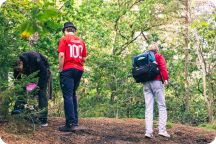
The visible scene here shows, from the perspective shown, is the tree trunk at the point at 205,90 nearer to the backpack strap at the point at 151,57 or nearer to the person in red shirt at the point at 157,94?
the person in red shirt at the point at 157,94

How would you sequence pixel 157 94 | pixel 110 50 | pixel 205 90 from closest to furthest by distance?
pixel 157 94 < pixel 205 90 < pixel 110 50

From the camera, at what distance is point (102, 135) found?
25.8 feet

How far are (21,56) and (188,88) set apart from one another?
9317 mm

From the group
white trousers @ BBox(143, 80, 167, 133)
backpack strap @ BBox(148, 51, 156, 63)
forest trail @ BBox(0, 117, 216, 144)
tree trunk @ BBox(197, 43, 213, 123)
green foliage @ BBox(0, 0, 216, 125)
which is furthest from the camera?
tree trunk @ BBox(197, 43, 213, 123)

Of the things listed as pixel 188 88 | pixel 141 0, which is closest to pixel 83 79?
pixel 188 88

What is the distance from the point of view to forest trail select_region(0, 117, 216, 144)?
699cm

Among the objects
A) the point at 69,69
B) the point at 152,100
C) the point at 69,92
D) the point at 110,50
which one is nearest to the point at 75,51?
the point at 69,69

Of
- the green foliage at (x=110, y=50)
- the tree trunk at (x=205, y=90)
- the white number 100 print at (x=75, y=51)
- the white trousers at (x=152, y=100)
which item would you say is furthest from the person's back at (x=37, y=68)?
the tree trunk at (x=205, y=90)

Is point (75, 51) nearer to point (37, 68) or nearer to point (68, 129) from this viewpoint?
point (37, 68)

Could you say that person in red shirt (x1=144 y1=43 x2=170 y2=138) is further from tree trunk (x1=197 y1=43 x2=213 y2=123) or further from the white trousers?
tree trunk (x1=197 y1=43 x2=213 y2=123)

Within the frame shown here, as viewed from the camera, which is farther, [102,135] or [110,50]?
[110,50]

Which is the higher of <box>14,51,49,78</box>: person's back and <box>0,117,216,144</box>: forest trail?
<box>14,51,49,78</box>: person's back

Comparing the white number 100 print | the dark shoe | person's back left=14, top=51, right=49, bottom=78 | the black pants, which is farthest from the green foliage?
the dark shoe

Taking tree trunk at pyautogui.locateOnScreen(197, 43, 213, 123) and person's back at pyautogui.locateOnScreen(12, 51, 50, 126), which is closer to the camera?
person's back at pyautogui.locateOnScreen(12, 51, 50, 126)
